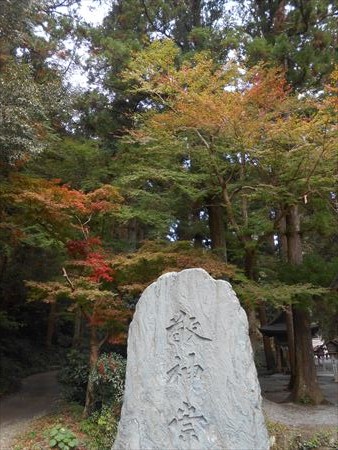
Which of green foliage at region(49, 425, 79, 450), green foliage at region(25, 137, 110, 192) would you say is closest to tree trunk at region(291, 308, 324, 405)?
green foliage at region(25, 137, 110, 192)

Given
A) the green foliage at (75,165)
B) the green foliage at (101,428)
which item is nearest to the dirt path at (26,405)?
the green foliage at (101,428)

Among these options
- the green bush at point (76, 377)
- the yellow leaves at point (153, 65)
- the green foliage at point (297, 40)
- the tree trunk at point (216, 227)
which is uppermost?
the green foliage at point (297, 40)

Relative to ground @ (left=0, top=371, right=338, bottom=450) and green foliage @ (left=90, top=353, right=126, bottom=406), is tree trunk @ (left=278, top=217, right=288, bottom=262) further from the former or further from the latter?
green foliage @ (left=90, top=353, right=126, bottom=406)

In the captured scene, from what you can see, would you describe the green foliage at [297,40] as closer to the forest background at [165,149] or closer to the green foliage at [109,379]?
the forest background at [165,149]

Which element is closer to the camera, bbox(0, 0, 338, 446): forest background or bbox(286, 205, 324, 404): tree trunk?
bbox(0, 0, 338, 446): forest background

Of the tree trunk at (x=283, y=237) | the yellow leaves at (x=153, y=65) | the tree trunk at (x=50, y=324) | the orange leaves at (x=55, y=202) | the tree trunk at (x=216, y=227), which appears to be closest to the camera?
the orange leaves at (x=55, y=202)

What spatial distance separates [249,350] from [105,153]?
7.92m

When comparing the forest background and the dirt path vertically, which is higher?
the forest background

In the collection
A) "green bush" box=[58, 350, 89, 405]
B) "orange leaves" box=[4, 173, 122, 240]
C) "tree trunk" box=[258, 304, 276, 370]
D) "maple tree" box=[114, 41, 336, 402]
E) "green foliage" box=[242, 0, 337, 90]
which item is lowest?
"green bush" box=[58, 350, 89, 405]

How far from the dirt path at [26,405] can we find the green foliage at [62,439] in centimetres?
79

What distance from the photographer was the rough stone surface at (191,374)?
4.48 metres

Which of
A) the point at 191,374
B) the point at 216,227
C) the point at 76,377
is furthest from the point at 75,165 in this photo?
the point at 191,374

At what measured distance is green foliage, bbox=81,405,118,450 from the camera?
7.68m

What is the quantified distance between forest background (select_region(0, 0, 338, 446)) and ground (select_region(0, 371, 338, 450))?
0.84 meters
